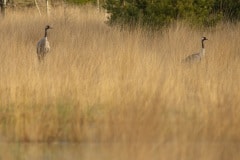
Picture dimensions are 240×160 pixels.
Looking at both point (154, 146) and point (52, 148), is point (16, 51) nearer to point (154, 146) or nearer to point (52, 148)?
point (52, 148)

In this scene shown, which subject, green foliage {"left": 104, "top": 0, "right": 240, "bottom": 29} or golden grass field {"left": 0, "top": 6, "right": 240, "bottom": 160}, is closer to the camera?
golden grass field {"left": 0, "top": 6, "right": 240, "bottom": 160}

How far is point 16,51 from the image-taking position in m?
11.3

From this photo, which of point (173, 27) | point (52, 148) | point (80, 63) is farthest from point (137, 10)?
point (52, 148)

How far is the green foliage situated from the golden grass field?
13.7 feet

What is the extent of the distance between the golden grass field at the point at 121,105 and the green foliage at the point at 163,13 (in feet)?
13.7

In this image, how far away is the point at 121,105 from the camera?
7660 millimetres

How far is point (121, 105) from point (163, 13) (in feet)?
25.7

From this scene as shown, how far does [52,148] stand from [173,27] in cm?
810

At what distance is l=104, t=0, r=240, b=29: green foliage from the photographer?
15.1 metres

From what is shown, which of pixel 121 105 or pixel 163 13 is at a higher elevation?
pixel 121 105

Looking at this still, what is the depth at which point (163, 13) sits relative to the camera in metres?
15.2

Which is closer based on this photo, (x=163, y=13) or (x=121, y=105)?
(x=121, y=105)

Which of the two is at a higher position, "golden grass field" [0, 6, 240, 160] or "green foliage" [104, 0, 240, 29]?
"golden grass field" [0, 6, 240, 160]

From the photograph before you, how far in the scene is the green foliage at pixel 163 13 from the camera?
1512 cm
